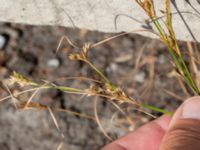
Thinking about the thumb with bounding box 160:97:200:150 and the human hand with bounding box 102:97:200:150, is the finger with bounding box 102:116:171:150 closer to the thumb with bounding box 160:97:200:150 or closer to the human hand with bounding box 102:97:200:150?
the human hand with bounding box 102:97:200:150

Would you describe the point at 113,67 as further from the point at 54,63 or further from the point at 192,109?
the point at 192,109

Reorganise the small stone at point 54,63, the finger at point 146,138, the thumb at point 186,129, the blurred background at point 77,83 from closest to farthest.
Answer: the thumb at point 186,129 → the finger at point 146,138 → the blurred background at point 77,83 → the small stone at point 54,63

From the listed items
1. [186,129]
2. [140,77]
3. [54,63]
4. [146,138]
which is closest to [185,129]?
[186,129]

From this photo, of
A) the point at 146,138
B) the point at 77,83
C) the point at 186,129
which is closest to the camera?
the point at 186,129

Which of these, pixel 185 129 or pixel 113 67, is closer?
pixel 185 129

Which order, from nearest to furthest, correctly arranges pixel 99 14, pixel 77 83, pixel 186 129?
pixel 186 129 → pixel 99 14 → pixel 77 83

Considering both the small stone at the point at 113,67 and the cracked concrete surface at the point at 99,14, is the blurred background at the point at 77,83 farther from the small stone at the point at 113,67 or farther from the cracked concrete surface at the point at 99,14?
the cracked concrete surface at the point at 99,14

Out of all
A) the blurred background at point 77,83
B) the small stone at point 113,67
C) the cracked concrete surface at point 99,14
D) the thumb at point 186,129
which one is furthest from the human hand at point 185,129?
the small stone at point 113,67
